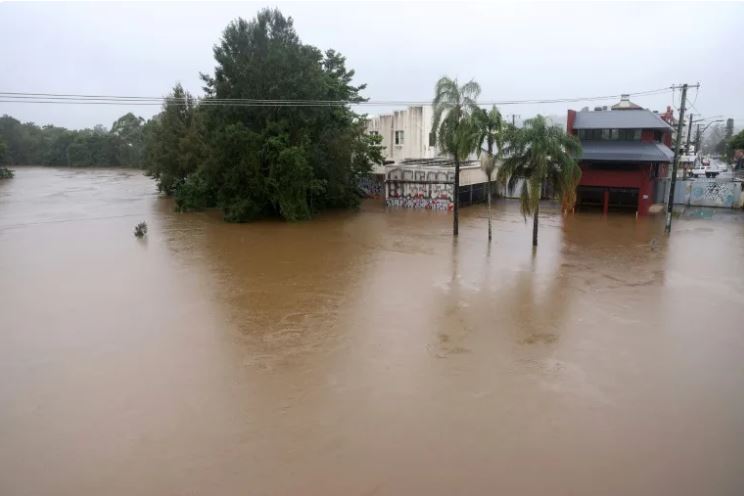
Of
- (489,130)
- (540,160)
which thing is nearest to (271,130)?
(489,130)

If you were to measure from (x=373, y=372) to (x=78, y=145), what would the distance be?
9414 cm

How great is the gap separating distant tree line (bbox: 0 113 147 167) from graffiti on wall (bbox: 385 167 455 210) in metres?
64.4

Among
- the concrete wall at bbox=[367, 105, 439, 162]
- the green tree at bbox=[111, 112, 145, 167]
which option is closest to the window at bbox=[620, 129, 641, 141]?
the concrete wall at bbox=[367, 105, 439, 162]

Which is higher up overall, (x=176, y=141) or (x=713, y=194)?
(x=176, y=141)

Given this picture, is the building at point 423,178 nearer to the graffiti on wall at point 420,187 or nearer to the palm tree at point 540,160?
the graffiti on wall at point 420,187

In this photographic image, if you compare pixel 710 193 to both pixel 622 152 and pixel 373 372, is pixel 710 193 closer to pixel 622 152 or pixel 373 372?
pixel 622 152

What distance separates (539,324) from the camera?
13.6m

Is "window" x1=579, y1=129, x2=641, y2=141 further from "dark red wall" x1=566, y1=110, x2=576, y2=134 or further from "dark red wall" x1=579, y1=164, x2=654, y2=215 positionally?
"dark red wall" x1=579, y1=164, x2=654, y2=215

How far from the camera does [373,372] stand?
10742 mm

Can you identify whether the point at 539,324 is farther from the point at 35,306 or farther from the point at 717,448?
Result: the point at 35,306

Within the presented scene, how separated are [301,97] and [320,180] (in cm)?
520

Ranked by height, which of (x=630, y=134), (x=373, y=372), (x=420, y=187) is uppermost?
(x=630, y=134)

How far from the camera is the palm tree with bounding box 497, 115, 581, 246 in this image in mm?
20766

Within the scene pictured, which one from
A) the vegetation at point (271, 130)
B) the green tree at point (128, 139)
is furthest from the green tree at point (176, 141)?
the green tree at point (128, 139)
